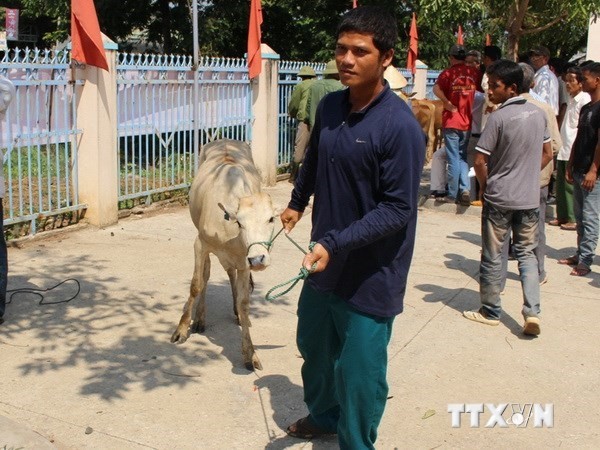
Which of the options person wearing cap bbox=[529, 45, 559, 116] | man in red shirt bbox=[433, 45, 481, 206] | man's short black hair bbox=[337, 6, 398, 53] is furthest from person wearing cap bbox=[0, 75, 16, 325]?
person wearing cap bbox=[529, 45, 559, 116]

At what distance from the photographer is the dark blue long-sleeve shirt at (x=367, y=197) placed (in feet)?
10.1

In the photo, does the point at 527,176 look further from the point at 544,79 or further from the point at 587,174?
the point at 544,79

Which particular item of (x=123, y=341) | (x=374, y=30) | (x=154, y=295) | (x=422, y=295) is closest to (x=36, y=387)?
(x=123, y=341)

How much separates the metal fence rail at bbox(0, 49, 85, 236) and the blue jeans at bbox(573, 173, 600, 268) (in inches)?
208

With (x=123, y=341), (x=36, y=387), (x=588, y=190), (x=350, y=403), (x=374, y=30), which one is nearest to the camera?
(x=374, y=30)

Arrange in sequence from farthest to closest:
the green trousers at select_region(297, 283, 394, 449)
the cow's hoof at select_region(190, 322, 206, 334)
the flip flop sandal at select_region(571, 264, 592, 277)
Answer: the flip flop sandal at select_region(571, 264, 592, 277)
the cow's hoof at select_region(190, 322, 206, 334)
the green trousers at select_region(297, 283, 394, 449)

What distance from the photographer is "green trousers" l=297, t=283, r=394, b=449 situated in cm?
327

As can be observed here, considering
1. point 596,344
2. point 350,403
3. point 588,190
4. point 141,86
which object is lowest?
point 596,344

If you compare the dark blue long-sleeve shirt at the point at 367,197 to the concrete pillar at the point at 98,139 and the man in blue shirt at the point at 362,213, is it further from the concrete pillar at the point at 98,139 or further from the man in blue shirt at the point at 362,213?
the concrete pillar at the point at 98,139

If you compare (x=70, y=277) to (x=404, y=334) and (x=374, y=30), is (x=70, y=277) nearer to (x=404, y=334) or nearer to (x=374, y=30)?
(x=404, y=334)

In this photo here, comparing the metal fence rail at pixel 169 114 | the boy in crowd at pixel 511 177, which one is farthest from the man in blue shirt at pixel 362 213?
the metal fence rail at pixel 169 114

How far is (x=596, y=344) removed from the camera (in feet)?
18.8

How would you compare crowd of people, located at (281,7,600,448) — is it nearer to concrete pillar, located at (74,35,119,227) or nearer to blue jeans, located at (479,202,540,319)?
blue jeans, located at (479,202,540,319)

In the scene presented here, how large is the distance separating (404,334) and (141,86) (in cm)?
523
